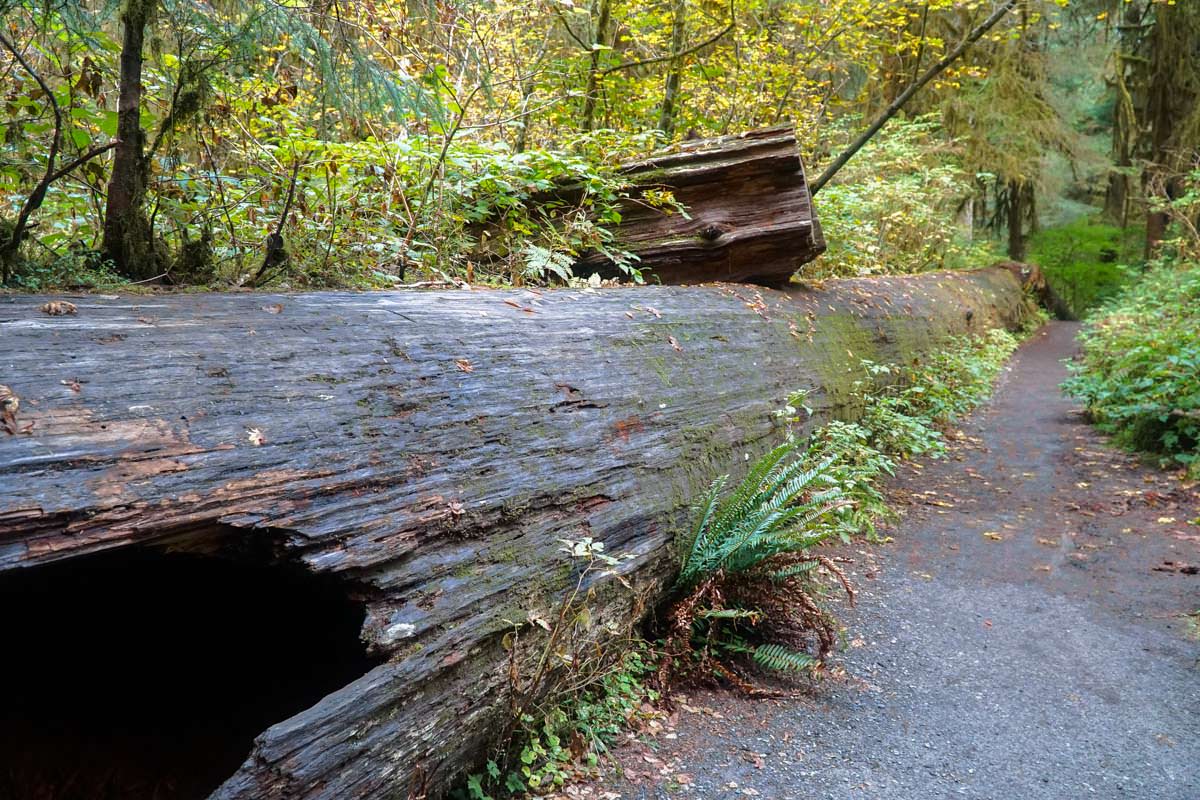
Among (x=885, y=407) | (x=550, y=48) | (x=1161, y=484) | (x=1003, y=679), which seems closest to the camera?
(x=1003, y=679)

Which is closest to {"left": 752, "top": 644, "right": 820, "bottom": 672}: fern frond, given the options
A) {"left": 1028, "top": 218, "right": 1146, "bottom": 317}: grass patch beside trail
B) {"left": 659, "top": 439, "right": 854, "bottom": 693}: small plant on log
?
{"left": 659, "top": 439, "right": 854, "bottom": 693}: small plant on log

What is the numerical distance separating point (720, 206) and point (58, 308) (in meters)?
5.47

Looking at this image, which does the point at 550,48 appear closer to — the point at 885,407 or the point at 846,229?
the point at 846,229

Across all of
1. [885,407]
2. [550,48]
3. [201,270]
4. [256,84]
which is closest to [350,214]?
[256,84]

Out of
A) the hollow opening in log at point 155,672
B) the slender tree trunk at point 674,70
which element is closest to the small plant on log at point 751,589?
the hollow opening in log at point 155,672

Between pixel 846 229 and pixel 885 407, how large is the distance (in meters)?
4.71

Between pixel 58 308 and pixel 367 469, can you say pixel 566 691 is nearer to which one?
pixel 367 469

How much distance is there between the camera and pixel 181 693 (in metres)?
2.82

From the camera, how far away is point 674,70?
930 cm

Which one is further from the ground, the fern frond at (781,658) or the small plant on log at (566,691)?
the small plant on log at (566,691)

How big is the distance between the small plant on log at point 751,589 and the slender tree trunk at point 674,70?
655 cm

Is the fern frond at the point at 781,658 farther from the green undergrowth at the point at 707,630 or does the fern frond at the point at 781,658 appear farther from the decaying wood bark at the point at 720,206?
the decaying wood bark at the point at 720,206

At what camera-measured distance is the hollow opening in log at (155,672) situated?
2613 mm

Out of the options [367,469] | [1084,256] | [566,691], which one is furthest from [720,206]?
[1084,256]
